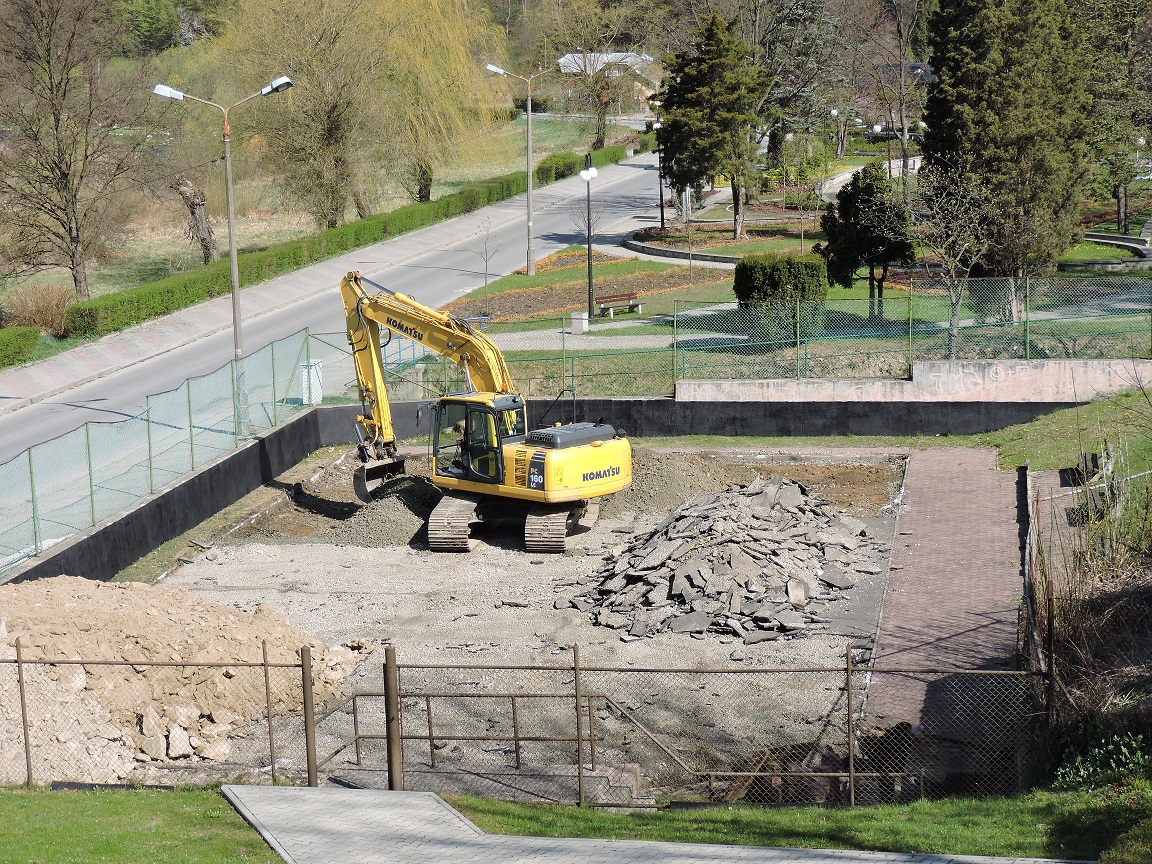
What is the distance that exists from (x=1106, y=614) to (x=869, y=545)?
335 inches

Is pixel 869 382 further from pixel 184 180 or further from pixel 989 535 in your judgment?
pixel 184 180

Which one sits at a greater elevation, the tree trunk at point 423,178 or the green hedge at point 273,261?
the tree trunk at point 423,178

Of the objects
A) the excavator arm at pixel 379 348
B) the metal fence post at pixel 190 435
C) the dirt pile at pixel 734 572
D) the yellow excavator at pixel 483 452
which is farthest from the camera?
the metal fence post at pixel 190 435

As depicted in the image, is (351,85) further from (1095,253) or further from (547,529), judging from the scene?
(547,529)

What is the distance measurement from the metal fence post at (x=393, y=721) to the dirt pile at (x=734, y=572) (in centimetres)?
633

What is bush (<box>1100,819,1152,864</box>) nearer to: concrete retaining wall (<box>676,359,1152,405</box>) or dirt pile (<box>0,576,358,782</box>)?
dirt pile (<box>0,576,358,782</box>)

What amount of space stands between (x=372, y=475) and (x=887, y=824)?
51.5 ft

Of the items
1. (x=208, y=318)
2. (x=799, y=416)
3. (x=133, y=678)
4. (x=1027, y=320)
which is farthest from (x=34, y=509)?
(x=208, y=318)

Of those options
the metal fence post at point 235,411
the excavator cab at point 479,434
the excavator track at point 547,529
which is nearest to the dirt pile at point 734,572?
the excavator track at point 547,529

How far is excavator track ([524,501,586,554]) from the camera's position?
78.5ft

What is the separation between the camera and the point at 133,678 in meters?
16.5

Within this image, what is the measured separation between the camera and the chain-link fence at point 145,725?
15078 mm

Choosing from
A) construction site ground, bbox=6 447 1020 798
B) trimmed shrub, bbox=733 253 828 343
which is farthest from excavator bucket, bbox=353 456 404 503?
trimmed shrub, bbox=733 253 828 343

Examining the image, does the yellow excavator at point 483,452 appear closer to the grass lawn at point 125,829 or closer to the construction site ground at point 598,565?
the construction site ground at point 598,565
